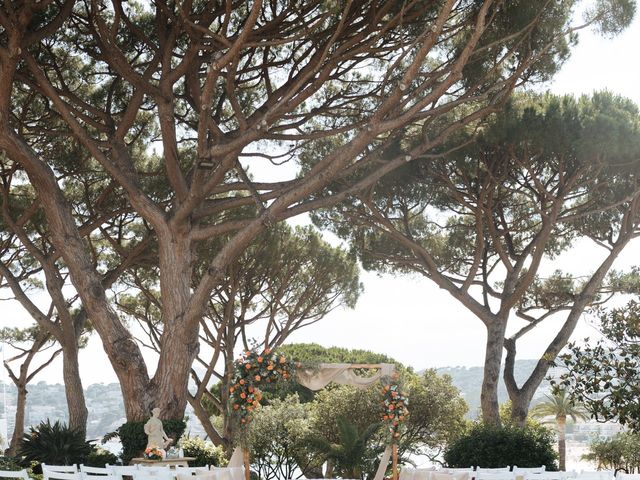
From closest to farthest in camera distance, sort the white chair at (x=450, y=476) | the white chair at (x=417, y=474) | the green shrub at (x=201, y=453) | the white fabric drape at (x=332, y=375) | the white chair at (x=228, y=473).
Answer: the white chair at (x=450, y=476) < the white chair at (x=228, y=473) < the white chair at (x=417, y=474) < the white fabric drape at (x=332, y=375) < the green shrub at (x=201, y=453)

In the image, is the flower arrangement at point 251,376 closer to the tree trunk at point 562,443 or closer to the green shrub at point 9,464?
the green shrub at point 9,464

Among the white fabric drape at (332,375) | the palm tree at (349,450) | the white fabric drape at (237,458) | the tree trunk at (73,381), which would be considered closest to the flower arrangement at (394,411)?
the white fabric drape at (332,375)

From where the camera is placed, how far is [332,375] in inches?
433

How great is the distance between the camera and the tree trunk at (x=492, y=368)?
488 inches

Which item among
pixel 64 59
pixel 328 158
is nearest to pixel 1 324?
pixel 64 59

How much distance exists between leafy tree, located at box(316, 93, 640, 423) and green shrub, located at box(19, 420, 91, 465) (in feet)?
15.9

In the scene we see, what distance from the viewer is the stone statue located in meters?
9.18

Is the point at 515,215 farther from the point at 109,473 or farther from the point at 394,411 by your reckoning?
the point at 109,473

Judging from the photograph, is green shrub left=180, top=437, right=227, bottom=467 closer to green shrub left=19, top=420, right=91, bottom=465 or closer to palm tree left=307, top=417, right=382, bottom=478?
green shrub left=19, top=420, right=91, bottom=465

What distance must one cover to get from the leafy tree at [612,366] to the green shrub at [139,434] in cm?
446

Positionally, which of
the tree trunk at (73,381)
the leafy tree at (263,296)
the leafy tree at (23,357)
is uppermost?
the leafy tree at (263,296)

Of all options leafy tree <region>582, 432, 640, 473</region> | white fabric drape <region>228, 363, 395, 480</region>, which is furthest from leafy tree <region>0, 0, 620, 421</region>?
leafy tree <region>582, 432, 640, 473</region>

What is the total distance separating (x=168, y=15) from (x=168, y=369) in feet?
12.5

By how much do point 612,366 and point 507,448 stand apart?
4.45 m
